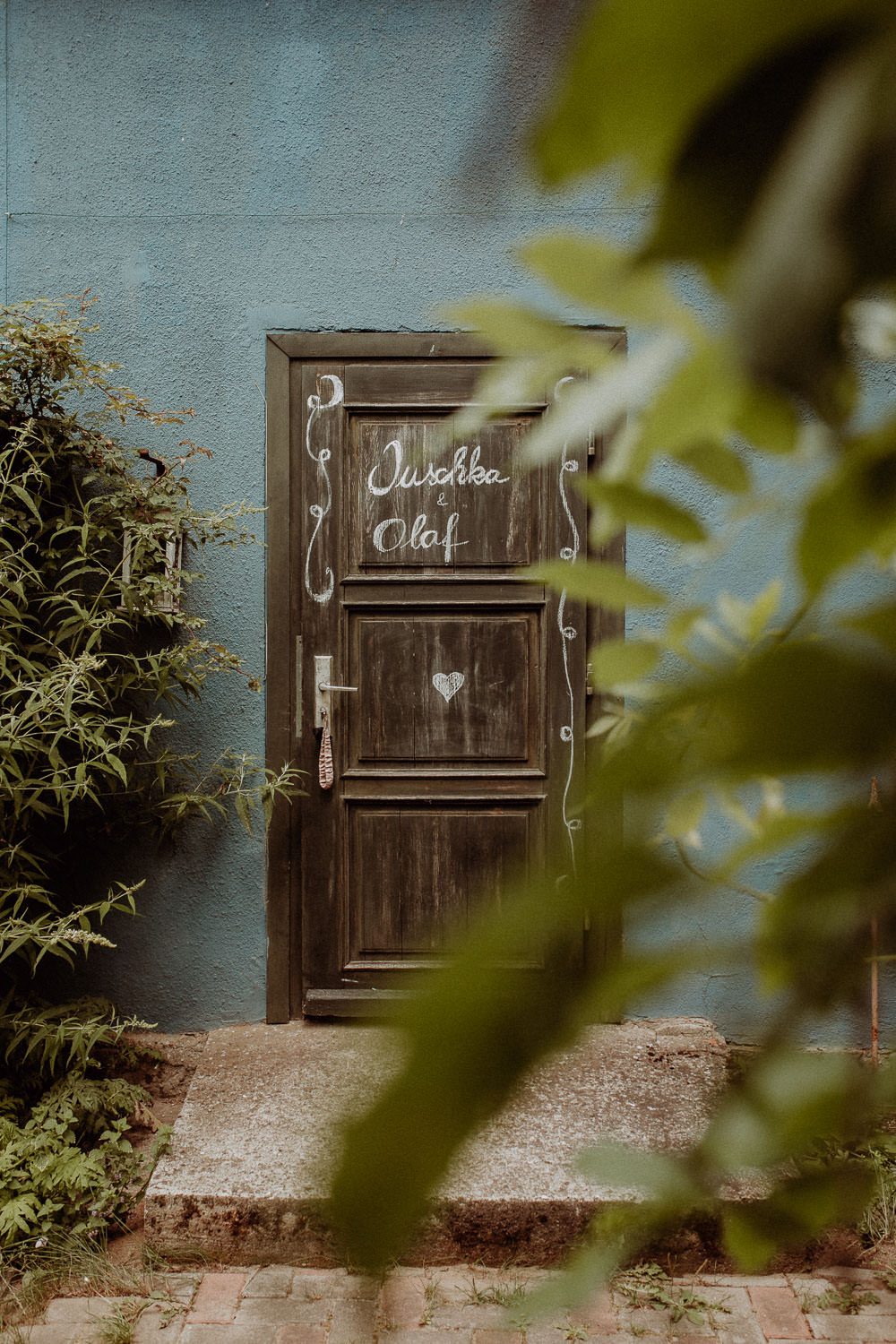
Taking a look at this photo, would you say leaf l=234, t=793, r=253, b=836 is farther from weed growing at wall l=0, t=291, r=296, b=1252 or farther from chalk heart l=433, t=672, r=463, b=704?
chalk heart l=433, t=672, r=463, b=704

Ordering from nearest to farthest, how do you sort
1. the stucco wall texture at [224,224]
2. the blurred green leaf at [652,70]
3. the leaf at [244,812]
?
the blurred green leaf at [652,70]
the leaf at [244,812]
the stucco wall texture at [224,224]

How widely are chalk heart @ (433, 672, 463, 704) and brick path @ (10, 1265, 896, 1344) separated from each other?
164cm

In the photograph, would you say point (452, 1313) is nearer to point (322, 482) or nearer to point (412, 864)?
point (412, 864)

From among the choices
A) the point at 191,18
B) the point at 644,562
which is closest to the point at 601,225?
the point at 644,562

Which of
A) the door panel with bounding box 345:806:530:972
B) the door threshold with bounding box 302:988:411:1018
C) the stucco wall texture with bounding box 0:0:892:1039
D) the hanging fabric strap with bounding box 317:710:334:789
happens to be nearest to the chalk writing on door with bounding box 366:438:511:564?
the stucco wall texture with bounding box 0:0:892:1039

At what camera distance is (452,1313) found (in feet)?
7.04

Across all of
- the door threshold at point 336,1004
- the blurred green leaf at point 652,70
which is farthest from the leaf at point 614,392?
the door threshold at point 336,1004

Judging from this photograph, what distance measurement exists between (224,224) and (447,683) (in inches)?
67.4

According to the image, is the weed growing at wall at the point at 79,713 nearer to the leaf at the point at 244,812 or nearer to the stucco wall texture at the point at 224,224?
the leaf at the point at 244,812

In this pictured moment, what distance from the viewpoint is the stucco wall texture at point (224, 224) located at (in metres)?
3.02

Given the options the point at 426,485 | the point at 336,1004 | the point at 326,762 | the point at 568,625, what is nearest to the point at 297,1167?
the point at 336,1004

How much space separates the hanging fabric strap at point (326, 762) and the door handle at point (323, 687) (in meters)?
0.02

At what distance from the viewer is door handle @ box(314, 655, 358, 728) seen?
309 cm

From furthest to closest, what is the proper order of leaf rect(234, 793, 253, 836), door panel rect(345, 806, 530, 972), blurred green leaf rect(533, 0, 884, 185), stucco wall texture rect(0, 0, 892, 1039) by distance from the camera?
door panel rect(345, 806, 530, 972), stucco wall texture rect(0, 0, 892, 1039), leaf rect(234, 793, 253, 836), blurred green leaf rect(533, 0, 884, 185)
